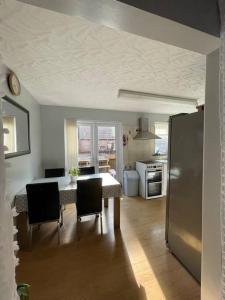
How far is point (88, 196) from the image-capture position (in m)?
2.50

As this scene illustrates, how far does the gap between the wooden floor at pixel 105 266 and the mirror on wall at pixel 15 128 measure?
1.37 metres

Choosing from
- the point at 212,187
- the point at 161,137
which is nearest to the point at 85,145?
the point at 161,137

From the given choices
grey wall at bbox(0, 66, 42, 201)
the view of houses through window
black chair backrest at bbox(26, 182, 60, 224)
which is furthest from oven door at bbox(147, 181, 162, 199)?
grey wall at bbox(0, 66, 42, 201)

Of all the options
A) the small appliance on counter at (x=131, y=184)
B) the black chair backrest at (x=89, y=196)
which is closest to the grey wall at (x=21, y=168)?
the black chair backrest at (x=89, y=196)

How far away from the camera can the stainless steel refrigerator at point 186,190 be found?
1.69 meters

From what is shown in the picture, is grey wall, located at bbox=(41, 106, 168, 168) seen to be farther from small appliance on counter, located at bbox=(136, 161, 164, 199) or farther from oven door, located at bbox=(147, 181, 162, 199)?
oven door, located at bbox=(147, 181, 162, 199)

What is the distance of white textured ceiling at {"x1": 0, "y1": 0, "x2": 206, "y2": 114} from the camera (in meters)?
1.23

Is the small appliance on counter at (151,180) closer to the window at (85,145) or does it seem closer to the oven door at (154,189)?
the oven door at (154,189)

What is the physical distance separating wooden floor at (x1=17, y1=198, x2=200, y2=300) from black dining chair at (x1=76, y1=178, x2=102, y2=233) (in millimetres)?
417

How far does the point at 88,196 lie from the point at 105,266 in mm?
916

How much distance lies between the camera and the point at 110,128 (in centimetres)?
453

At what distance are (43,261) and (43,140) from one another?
2.51 metres

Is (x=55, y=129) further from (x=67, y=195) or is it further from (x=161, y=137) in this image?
(x=161, y=137)

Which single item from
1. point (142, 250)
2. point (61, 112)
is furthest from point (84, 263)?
point (61, 112)
